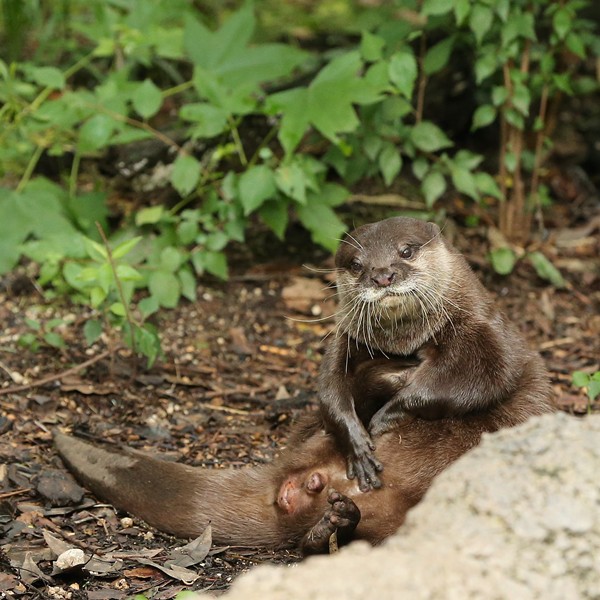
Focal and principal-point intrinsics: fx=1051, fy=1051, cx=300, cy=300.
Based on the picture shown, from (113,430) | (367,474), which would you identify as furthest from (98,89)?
(367,474)

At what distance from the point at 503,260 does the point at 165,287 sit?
5.03 feet

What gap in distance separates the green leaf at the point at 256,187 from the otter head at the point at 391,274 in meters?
1.06

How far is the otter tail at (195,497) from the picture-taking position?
2.89 meters

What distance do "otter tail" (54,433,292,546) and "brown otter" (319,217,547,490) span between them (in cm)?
28

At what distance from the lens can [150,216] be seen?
178 inches

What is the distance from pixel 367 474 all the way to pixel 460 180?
2.02 metres

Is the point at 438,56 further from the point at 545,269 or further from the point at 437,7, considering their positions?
the point at 545,269

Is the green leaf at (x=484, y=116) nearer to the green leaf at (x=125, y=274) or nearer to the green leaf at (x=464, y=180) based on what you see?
the green leaf at (x=464, y=180)

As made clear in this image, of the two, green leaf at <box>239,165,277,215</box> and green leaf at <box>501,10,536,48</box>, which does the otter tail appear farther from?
green leaf at <box>501,10,536,48</box>

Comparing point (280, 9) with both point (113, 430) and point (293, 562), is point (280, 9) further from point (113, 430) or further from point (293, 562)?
point (293, 562)

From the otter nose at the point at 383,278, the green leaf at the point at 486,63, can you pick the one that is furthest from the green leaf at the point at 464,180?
the otter nose at the point at 383,278

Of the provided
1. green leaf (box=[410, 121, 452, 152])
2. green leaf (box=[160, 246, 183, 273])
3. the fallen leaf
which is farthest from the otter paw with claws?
green leaf (box=[410, 121, 452, 152])

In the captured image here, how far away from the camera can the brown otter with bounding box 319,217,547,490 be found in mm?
2814

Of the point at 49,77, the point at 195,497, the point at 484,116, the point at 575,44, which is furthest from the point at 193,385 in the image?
the point at 575,44
